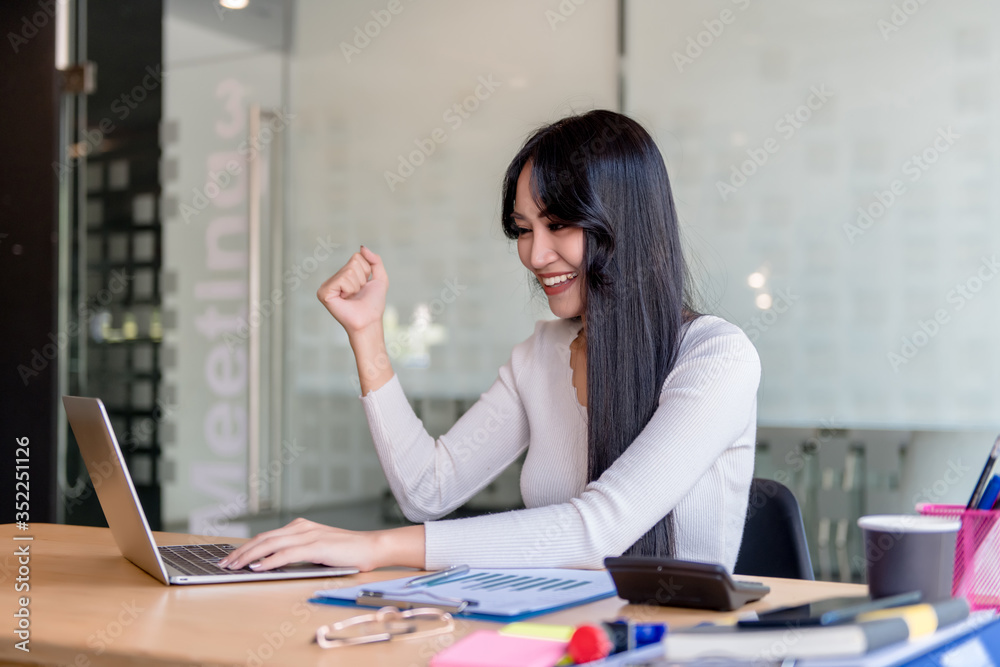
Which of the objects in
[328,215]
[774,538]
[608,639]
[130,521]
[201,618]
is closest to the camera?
[608,639]

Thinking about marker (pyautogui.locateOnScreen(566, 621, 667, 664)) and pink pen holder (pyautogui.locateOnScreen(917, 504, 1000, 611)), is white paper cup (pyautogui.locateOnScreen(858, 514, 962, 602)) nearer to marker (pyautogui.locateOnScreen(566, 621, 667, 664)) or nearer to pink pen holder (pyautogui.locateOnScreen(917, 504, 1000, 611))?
pink pen holder (pyautogui.locateOnScreen(917, 504, 1000, 611))

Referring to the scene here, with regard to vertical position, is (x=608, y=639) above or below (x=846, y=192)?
below

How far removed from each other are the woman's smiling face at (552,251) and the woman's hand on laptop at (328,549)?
1.77ft

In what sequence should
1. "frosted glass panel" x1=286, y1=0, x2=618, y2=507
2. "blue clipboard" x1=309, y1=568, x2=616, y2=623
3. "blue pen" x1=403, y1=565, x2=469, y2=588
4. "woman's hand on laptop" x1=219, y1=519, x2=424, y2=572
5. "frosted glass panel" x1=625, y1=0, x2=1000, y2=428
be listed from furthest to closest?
"frosted glass panel" x1=286, y1=0, x2=618, y2=507 → "frosted glass panel" x1=625, y1=0, x2=1000, y2=428 → "woman's hand on laptop" x1=219, y1=519, x2=424, y2=572 → "blue pen" x1=403, y1=565, x2=469, y2=588 → "blue clipboard" x1=309, y1=568, x2=616, y2=623

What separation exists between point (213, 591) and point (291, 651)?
312 mm

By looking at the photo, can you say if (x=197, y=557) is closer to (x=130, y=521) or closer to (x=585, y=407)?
(x=130, y=521)

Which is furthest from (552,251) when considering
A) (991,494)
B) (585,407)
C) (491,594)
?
(991,494)

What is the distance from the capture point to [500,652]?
0.77 m

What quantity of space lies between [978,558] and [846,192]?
182 centimetres

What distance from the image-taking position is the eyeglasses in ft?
2.75

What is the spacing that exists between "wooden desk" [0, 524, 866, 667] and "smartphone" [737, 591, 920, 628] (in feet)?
0.33

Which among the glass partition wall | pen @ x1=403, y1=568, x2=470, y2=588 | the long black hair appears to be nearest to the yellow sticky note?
pen @ x1=403, y1=568, x2=470, y2=588

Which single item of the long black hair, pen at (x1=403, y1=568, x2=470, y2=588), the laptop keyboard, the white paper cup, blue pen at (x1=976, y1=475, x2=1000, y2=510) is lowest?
the laptop keyboard

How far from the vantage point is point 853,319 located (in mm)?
2561
